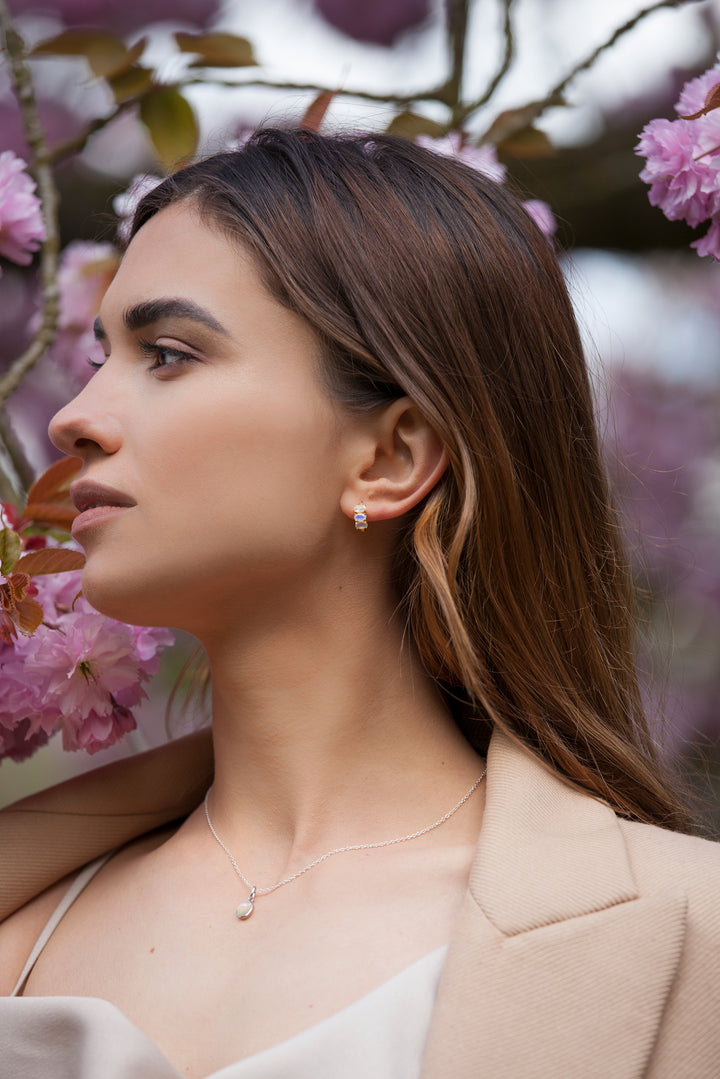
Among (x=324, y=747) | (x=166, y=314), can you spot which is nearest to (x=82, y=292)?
(x=166, y=314)

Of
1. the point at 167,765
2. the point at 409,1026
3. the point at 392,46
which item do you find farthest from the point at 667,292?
the point at 409,1026

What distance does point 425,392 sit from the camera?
1.44 metres

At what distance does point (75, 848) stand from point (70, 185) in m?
1.29

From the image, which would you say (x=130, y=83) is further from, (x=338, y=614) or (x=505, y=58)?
(x=338, y=614)

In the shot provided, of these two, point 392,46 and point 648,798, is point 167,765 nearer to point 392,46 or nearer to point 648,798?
point 648,798

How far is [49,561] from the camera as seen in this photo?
1351 mm

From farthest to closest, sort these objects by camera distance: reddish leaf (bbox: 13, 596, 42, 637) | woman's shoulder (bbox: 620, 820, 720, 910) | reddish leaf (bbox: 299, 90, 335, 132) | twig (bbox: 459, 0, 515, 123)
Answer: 1. twig (bbox: 459, 0, 515, 123)
2. reddish leaf (bbox: 299, 90, 335, 132)
3. reddish leaf (bbox: 13, 596, 42, 637)
4. woman's shoulder (bbox: 620, 820, 720, 910)

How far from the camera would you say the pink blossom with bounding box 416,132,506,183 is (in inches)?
70.8

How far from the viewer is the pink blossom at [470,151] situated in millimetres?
1798

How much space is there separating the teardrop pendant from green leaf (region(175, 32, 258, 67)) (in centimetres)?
125

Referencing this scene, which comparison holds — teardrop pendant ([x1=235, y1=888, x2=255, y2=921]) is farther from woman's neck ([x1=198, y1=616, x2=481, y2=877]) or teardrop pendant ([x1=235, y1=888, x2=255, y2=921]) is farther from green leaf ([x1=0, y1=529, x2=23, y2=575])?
green leaf ([x1=0, y1=529, x2=23, y2=575])

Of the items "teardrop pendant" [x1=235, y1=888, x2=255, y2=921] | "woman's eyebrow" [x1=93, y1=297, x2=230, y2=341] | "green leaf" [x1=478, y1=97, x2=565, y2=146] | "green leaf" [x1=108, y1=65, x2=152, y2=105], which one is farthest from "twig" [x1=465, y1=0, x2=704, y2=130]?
"teardrop pendant" [x1=235, y1=888, x2=255, y2=921]

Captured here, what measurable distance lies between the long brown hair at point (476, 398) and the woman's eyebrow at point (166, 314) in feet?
0.29

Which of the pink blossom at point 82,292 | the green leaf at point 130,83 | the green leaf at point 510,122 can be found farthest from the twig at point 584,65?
the pink blossom at point 82,292
